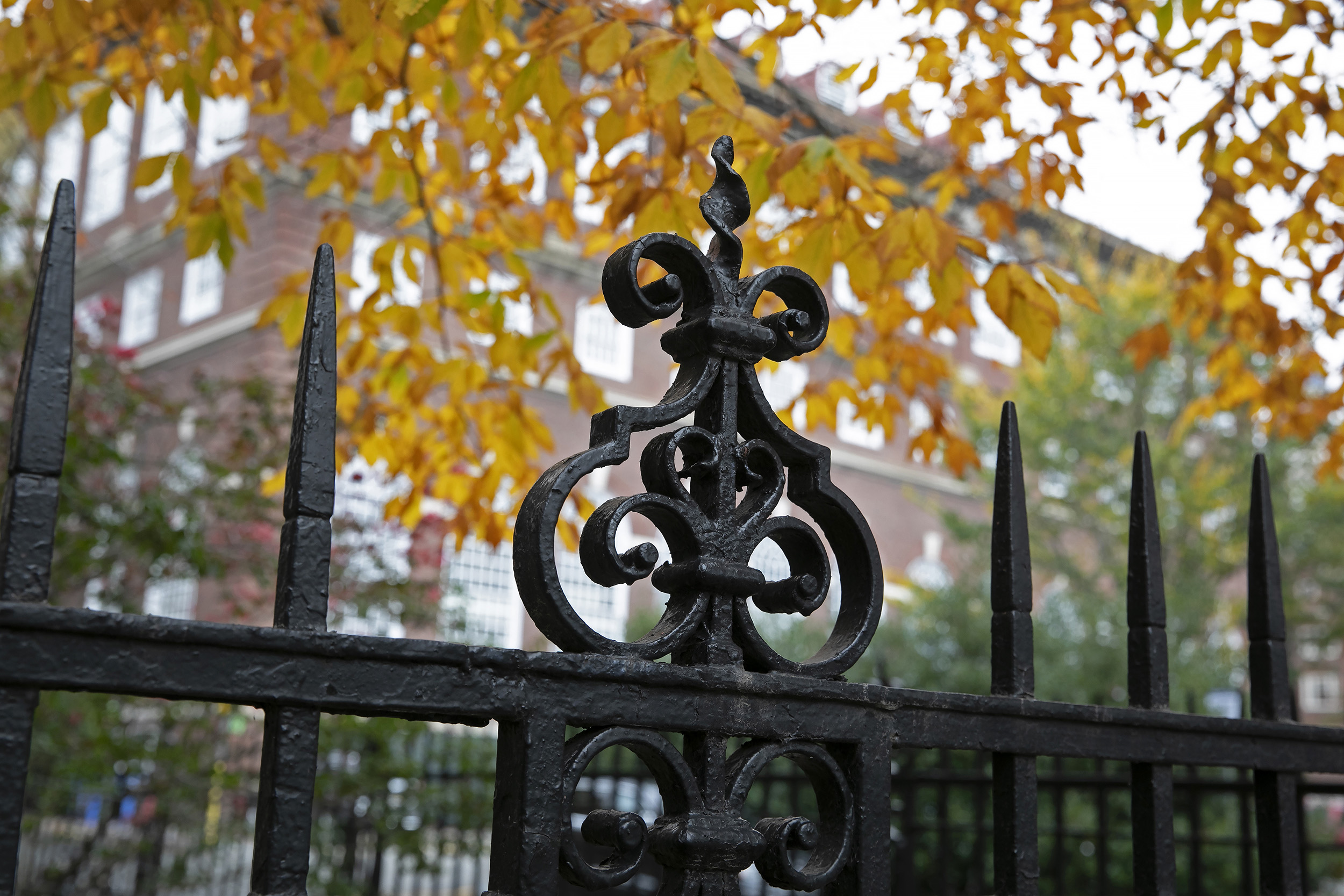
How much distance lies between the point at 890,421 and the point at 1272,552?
9.13ft

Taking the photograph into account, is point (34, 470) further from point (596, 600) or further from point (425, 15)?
point (596, 600)

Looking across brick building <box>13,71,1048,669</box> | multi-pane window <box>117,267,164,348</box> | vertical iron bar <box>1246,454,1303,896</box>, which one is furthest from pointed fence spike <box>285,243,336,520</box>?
multi-pane window <box>117,267,164,348</box>

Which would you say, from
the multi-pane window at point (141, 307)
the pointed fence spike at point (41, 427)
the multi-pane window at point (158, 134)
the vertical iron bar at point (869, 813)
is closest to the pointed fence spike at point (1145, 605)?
the vertical iron bar at point (869, 813)

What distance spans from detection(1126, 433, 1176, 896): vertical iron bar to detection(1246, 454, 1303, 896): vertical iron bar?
0.57 ft

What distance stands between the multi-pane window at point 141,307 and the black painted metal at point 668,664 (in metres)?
21.6

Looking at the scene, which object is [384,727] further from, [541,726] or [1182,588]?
[1182,588]

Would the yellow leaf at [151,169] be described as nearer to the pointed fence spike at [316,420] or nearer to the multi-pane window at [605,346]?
Result: the pointed fence spike at [316,420]

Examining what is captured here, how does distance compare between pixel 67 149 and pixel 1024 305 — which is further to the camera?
pixel 67 149

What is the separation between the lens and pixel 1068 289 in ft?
9.43

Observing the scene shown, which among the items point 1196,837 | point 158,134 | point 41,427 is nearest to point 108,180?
point 158,134

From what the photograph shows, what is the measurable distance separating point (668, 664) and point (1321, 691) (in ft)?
139

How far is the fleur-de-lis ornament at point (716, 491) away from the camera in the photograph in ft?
4.05

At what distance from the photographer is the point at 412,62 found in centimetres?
389

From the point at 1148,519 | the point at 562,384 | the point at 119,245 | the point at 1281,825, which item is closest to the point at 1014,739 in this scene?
the point at 1148,519
